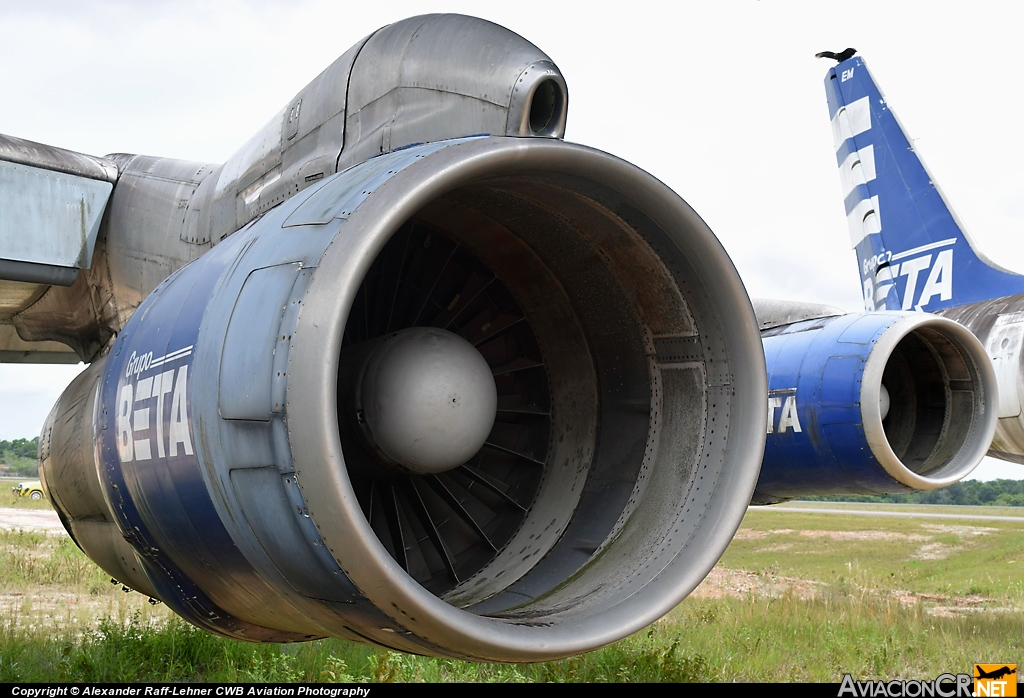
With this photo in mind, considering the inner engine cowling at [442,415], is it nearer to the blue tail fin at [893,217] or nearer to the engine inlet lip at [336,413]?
the engine inlet lip at [336,413]

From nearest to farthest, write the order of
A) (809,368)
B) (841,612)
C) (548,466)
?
(548,466), (809,368), (841,612)

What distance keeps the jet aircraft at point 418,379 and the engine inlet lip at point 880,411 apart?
2839mm

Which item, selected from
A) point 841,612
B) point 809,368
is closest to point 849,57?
point 809,368

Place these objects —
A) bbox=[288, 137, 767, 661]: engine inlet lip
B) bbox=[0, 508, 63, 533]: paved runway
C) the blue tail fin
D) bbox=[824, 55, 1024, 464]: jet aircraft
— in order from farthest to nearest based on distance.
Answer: bbox=[0, 508, 63, 533]: paved runway → the blue tail fin → bbox=[824, 55, 1024, 464]: jet aircraft → bbox=[288, 137, 767, 661]: engine inlet lip

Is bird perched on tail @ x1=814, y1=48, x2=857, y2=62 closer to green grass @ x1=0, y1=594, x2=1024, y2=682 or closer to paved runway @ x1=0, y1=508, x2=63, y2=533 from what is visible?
green grass @ x1=0, y1=594, x2=1024, y2=682

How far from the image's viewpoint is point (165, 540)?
8.00 feet

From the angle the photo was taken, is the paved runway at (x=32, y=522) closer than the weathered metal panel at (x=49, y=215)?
No

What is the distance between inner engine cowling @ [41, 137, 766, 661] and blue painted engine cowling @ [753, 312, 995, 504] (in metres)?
2.48

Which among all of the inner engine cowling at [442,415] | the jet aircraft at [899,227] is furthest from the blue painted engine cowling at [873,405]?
the inner engine cowling at [442,415]

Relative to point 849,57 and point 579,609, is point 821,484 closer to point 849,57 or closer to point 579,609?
point 579,609

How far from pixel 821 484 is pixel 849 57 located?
5784 millimetres

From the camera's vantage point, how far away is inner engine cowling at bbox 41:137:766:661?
72.8 inches

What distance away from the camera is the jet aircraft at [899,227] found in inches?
311

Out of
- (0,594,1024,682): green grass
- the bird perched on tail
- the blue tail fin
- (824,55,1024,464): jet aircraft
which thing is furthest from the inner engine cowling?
the bird perched on tail
